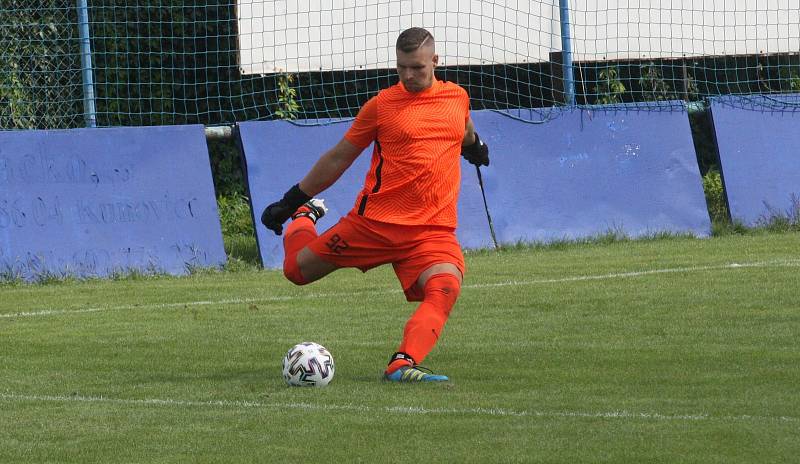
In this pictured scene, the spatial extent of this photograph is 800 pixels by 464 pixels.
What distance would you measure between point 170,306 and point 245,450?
5.30 meters

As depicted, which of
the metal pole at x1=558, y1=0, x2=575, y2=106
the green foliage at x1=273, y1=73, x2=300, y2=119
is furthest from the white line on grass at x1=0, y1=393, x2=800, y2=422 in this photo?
the metal pole at x1=558, y1=0, x2=575, y2=106

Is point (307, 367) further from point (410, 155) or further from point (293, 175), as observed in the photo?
point (293, 175)

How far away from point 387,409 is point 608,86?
10784 mm

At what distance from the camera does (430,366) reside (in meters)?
8.18

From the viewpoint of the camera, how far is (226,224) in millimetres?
16453

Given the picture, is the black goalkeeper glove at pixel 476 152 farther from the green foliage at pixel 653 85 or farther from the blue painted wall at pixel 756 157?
the green foliage at pixel 653 85

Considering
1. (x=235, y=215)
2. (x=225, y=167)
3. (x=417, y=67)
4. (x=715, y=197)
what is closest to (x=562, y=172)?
(x=715, y=197)

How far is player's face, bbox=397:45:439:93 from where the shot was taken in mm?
7848

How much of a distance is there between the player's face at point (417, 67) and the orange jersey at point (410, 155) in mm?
83

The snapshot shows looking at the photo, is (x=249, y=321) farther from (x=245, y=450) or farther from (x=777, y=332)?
(x=245, y=450)

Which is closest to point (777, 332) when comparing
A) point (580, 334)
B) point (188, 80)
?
point (580, 334)

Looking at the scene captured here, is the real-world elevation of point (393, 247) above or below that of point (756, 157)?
above

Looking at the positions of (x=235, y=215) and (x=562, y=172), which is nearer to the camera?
(x=562, y=172)

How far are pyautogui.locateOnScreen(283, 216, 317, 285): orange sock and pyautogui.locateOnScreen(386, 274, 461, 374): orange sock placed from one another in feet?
2.82
